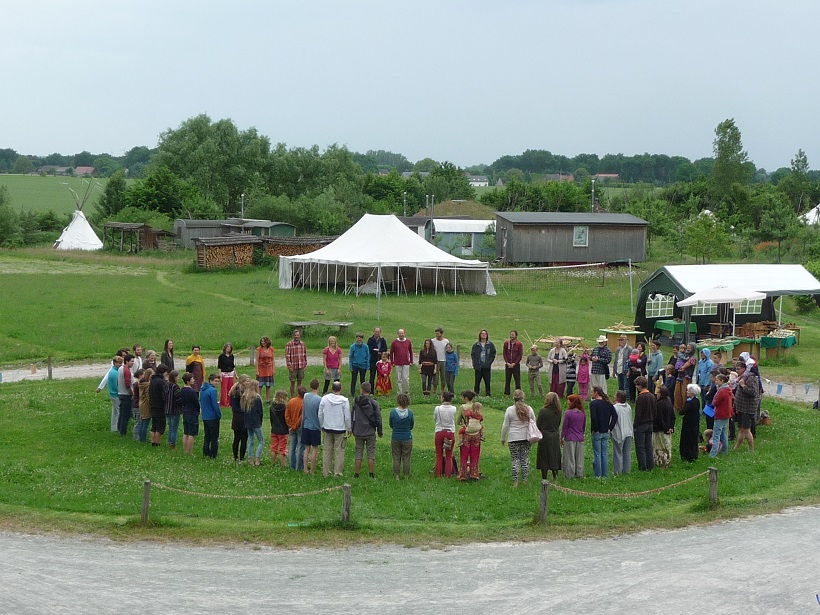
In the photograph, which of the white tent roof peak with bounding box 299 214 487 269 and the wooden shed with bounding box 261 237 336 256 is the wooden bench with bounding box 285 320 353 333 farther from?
the wooden shed with bounding box 261 237 336 256

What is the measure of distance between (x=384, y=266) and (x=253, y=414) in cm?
2802

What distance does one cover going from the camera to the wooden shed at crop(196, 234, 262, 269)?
50.9 m

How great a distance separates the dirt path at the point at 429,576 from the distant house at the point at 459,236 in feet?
184

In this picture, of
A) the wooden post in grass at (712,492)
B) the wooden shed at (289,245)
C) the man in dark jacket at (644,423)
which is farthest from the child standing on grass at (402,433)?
the wooden shed at (289,245)

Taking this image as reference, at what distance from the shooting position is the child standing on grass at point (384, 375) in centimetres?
1933

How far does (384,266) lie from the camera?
41750mm

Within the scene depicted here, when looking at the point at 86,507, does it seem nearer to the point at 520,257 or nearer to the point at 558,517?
the point at 558,517

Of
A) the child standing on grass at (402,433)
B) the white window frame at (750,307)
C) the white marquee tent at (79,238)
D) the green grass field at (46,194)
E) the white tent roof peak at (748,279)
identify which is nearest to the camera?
Result: the child standing on grass at (402,433)

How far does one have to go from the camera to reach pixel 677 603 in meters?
9.11

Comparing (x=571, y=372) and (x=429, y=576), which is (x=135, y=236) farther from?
(x=429, y=576)

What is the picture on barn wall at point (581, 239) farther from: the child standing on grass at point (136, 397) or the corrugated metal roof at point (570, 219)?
the child standing on grass at point (136, 397)

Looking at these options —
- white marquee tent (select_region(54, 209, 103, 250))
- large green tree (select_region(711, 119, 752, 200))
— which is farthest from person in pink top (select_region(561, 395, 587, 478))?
large green tree (select_region(711, 119, 752, 200))

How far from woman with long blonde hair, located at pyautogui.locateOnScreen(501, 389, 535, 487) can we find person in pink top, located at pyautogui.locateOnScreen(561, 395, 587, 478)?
0.61 metres

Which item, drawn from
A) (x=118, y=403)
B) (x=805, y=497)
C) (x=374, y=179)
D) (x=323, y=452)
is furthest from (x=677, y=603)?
(x=374, y=179)
